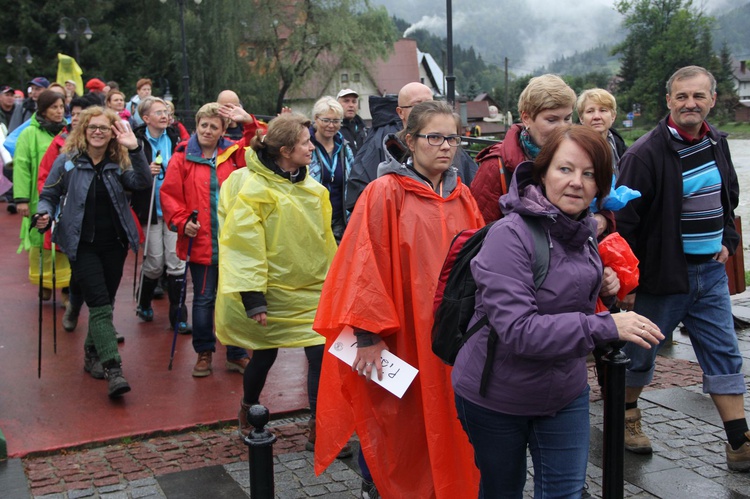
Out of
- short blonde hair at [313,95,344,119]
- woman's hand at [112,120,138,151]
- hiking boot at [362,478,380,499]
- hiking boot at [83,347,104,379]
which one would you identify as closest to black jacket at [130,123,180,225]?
woman's hand at [112,120,138,151]

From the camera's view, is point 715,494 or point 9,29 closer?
point 715,494

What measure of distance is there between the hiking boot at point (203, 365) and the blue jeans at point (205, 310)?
4 cm

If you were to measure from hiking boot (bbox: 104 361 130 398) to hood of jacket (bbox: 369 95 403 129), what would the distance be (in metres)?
2.42

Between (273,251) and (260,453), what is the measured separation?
2.24m

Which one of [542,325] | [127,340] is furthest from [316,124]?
[542,325]

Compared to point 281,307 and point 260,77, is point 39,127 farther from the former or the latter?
point 260,77

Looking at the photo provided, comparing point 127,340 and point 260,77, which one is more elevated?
point 260,77

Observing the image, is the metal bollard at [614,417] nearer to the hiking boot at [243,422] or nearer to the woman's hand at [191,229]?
the hiking boot at [243,422]

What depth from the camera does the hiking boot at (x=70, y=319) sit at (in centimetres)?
768

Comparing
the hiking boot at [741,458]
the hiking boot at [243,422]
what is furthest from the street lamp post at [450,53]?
the hiking boot at [741,458]

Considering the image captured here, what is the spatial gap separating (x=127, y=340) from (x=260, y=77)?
36.6 meters

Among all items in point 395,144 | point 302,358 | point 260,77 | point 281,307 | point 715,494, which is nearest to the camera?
point 395,144

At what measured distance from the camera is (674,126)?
187 inches

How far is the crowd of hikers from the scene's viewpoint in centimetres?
292
